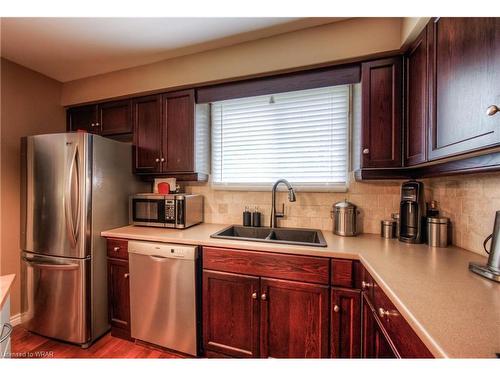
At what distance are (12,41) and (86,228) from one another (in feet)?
5.41

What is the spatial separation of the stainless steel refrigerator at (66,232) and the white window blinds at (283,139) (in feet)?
3.32

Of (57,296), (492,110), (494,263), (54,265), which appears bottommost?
(57,296)

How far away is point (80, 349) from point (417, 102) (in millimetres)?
2980

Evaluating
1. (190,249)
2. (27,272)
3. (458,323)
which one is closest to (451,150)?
(458,323)

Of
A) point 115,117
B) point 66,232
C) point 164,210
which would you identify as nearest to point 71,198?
point 66,232

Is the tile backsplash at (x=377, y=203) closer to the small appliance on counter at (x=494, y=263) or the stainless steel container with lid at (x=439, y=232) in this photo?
the stainless steel container with lid at (x=439, y=232)

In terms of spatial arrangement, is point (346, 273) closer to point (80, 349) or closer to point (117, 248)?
point (117, 248)

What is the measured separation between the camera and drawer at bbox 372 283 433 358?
62cm

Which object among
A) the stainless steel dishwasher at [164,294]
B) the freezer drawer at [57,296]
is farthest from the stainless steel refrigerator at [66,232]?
the stainless steel dishwasher at [164,294]

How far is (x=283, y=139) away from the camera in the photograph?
6.33 ft

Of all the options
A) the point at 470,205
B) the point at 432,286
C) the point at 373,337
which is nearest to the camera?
the point at 432,286

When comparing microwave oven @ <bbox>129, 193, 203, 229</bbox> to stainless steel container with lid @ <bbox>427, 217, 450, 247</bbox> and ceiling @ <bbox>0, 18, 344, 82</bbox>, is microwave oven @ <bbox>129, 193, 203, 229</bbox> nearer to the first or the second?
ceiling @ <bbox>0, 18, 344, 82</bbox>

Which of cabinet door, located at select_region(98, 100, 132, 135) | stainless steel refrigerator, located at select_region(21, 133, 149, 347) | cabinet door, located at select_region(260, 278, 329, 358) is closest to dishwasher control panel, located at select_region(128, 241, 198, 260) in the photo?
stainless steel refrigerator, located at select_region(21, 133, 149, 347)

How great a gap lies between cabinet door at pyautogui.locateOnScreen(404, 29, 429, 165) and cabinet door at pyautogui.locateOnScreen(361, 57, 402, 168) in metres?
0.05
